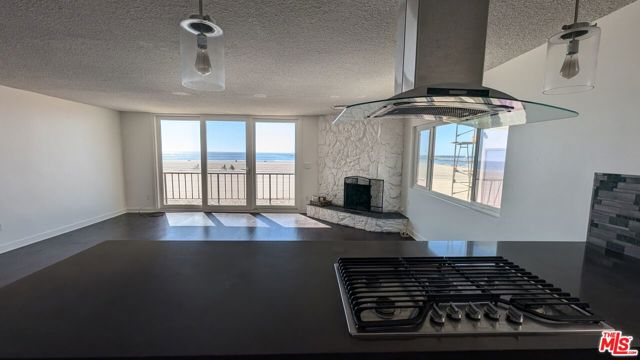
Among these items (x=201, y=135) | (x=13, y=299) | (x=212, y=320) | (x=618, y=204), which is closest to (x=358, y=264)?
(x=212, y=320)

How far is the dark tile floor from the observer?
11.2 ft

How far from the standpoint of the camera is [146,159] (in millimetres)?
5750

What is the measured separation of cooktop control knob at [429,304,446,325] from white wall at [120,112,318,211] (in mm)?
5215

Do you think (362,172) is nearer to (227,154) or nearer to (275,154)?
(275,154)

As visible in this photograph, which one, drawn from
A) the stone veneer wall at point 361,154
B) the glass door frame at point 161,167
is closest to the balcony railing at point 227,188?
the glass door frame at point 161,167

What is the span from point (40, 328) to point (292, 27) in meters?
1.93

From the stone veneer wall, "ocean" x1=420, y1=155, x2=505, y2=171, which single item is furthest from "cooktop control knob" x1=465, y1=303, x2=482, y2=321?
the stone veneer wall

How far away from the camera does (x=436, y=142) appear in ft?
12.6

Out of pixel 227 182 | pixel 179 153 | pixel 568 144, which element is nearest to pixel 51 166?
pixel 179 153

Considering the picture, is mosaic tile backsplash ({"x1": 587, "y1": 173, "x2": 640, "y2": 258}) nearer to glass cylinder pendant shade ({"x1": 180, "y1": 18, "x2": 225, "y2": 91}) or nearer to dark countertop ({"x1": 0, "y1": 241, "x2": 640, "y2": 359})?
dark countertop ({"x1": 0, "y1": 241, "x2": 640, "y2": 359})

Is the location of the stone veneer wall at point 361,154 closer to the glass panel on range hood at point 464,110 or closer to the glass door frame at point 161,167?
the glass door frame at point 161,167

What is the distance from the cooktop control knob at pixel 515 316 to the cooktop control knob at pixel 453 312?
0.13 m

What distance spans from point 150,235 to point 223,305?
A: 420 centimetres

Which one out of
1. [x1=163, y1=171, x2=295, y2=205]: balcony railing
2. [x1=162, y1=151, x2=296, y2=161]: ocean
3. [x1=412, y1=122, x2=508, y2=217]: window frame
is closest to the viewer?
[x1=412, y1=122, x2=508, y2=217]: window frame
